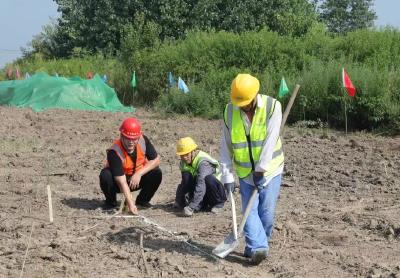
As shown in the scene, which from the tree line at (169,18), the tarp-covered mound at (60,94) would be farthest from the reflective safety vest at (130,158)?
the tree line at (169,18)

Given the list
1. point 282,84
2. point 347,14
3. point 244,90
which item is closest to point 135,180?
point 244,90

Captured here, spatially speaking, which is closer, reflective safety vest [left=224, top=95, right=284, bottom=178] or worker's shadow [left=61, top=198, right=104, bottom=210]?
reflective safety vest [left=224, top=95, right=284, bottom=178]

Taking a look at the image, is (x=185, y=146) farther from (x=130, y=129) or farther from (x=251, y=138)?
(x=251, y=138)

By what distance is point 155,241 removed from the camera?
223 inches

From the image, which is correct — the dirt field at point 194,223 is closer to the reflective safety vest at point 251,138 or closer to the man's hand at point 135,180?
the man's hand at point 135,180

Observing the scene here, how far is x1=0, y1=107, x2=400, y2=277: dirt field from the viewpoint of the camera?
197 inches

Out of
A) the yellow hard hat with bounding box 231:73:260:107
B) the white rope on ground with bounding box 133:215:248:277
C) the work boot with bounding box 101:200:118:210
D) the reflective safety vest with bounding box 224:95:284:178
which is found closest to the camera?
the yellow hard hat with bounding box 231:73:260:107

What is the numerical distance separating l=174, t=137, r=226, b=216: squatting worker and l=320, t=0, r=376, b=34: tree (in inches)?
2201

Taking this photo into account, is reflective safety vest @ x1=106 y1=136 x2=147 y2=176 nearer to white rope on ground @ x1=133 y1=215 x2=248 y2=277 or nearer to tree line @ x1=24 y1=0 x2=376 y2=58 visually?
white rope on ground @ x1=133 y1=215 x2=248 y2=277

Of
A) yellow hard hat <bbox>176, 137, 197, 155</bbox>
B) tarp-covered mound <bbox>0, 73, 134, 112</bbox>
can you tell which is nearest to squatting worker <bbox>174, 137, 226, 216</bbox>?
yellow hard hat <bbox>176, 137, 197, 155</bbox>

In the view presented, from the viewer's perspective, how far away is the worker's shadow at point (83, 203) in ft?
24.0

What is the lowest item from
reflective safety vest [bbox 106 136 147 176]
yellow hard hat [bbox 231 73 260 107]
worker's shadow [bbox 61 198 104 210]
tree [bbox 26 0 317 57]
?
worker's shadow [bbox 61 198 104 210]

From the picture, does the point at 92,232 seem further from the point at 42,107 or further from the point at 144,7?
the point at 144,7

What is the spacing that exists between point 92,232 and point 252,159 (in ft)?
6.06
